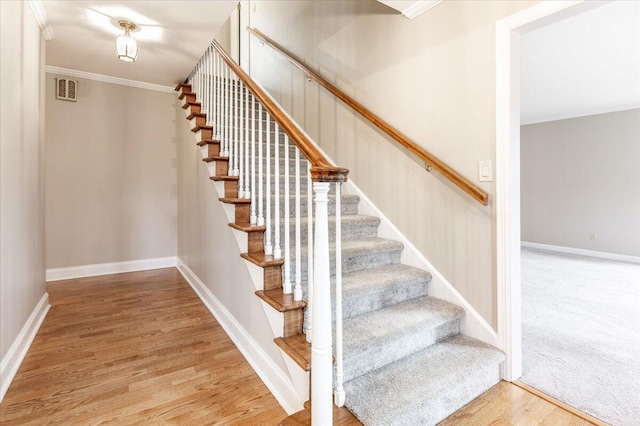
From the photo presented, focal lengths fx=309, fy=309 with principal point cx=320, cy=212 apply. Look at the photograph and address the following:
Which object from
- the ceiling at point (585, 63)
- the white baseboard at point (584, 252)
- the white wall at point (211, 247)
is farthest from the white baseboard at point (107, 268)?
the white baseboard at point (584, 252)

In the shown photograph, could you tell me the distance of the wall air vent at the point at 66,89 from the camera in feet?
11.6

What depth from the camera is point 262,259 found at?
184 cm

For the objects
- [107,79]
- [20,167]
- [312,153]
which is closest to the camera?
[312,153]

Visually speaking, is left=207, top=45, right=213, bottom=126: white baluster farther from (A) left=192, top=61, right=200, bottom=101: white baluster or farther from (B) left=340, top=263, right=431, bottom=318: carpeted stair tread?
(B) left=340, top=263, right=431, bottom=318: carpeted stair tread

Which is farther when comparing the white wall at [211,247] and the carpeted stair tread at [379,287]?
the white wall at [211,247]

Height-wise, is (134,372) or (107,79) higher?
(107,79)

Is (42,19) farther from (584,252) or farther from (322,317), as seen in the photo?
(584,252)

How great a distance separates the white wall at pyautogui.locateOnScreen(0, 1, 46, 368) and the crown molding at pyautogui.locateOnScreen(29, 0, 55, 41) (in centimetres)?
5

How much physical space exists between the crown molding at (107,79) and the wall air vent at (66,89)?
0.28 feet

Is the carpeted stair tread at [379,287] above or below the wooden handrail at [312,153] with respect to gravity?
below

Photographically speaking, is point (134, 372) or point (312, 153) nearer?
point (312, 153)

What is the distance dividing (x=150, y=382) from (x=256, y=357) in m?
0.59

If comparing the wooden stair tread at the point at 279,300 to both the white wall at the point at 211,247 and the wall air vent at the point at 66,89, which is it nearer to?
the white wall at the point at 211,247

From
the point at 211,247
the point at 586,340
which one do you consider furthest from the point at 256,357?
the point at 586,340
